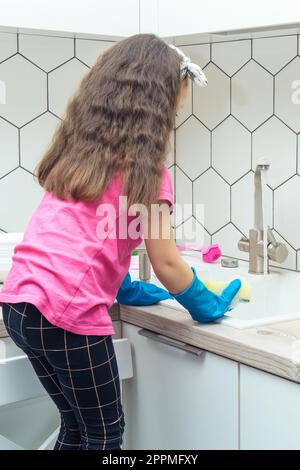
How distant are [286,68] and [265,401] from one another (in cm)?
89

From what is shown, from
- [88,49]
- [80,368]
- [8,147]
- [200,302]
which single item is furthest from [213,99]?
[80,368]

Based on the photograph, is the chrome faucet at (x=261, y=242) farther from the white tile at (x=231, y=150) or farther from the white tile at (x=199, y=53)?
the white tile at (x=199, y=53)

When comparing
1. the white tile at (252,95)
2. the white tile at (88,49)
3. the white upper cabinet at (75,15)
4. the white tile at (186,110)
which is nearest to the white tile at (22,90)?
the white tile at (88,49)

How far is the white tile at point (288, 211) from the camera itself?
5.83ft

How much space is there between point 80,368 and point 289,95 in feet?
2.92

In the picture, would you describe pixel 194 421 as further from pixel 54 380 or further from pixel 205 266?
pixel 205 266

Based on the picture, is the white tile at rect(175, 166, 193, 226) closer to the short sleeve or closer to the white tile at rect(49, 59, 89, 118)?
Result: the white tile at rect(49, 59, 89, 118)

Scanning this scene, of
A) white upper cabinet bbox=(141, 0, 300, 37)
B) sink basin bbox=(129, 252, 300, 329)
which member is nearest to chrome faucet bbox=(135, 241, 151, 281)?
sink basin bbox=(129, 252, 300, 329)

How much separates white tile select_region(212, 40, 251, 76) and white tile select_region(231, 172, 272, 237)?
0.29m

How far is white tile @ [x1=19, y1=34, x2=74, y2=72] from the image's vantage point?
189 cm

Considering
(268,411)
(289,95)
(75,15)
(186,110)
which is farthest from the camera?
(186,110)

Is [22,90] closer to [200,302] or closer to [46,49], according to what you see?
[46,49]

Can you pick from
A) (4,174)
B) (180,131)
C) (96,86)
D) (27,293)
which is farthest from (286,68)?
(27,293)

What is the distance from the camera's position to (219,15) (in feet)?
5.03
